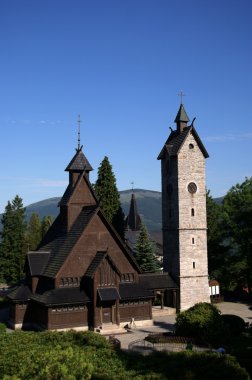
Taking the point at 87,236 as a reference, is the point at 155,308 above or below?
below

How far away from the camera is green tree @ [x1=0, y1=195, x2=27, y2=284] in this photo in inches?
2186

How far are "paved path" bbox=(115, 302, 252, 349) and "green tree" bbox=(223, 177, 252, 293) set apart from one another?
328 cm

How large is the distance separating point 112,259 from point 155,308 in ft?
29.3

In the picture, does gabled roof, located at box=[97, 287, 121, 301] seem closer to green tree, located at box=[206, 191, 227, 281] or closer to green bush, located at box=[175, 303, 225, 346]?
green bush, located at box=[175, 303, 225, 346]

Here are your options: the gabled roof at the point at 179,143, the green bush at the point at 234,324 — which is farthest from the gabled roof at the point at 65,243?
the green bush at the point at 234,324

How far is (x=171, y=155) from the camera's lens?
130 ft

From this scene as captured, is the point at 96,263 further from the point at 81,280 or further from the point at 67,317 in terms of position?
the point at 67,317

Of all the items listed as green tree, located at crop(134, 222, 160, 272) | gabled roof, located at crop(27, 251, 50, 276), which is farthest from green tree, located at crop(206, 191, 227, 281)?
gabled roof, located at crop(27, 251, 50, 276)

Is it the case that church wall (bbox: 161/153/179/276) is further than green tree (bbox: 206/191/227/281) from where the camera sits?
No

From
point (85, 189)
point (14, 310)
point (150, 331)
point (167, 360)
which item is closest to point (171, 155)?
point (85, 189)

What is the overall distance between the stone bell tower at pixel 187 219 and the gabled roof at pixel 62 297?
10.5m

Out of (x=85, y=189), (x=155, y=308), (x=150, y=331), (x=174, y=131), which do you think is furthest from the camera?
(x=174, y=131)

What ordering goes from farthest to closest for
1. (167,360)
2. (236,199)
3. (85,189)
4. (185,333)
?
(236,199)
(85,189)
(185,333)
(167,360)

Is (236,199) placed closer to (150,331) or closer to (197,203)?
(197,203)
